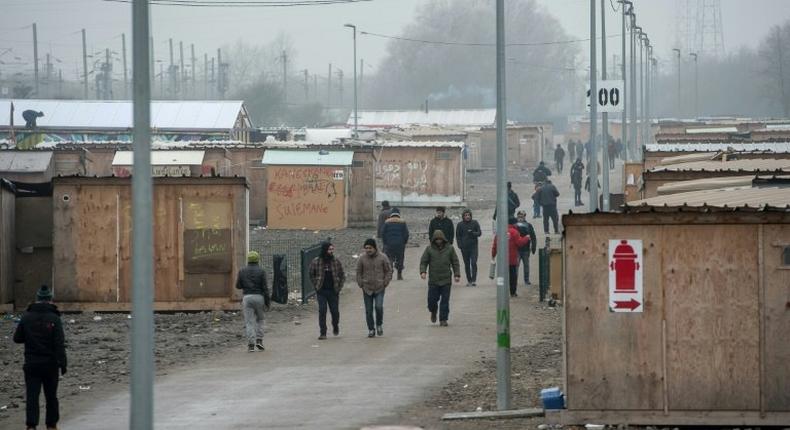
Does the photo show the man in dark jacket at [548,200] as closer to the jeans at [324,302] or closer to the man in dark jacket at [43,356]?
the jeans at [324,302]

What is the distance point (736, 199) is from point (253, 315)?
774 cm

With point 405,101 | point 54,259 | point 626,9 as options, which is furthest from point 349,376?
point 405,101

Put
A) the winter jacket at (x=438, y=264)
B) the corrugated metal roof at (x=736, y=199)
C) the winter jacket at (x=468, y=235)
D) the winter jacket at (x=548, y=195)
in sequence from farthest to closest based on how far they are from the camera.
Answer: the winter jacket at (x=548, y=195)
the winter jacket at (x=468, y=235)
the winter jacket at (x=438, y=264)
the corrugated metal roof at (x=736, y=199)

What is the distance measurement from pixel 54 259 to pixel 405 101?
139 metres

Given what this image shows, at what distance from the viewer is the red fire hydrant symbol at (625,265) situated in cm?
1264

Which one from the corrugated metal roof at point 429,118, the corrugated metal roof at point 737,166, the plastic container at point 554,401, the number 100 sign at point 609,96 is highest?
the corrugated metal roof at point 429,118

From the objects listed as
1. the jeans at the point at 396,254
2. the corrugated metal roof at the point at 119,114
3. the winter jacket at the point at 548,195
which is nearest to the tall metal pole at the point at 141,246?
the jeans at the point at 396,254

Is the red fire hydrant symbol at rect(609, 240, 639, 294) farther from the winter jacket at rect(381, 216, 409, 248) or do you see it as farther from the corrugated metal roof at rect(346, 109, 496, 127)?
the corrugated metal roof at rect(346, 109, 496, 127)

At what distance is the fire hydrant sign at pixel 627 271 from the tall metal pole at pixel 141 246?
5.07 m

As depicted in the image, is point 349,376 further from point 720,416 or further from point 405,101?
point 405,101

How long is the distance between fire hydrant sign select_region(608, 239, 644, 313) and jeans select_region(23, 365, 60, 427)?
5.61 meters

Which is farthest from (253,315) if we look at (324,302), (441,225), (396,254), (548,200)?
(548,200)

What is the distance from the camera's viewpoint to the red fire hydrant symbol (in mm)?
12641

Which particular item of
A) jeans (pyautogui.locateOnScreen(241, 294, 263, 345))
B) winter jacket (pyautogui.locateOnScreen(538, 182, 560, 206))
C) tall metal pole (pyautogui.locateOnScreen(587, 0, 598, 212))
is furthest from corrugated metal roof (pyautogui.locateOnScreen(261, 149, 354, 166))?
jeans (pyautogui.locateOnScreen(241, 294, 263, 345))
